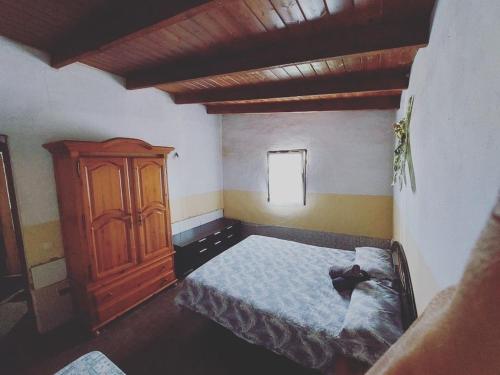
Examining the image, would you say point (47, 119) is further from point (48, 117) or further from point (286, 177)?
point (286, 177)

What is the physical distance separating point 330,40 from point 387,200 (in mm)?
2755

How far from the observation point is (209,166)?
4742mm

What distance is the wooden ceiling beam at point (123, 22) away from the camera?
1501mm

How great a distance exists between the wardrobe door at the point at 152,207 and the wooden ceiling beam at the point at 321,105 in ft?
5.61

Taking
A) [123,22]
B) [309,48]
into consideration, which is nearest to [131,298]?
[123,22]

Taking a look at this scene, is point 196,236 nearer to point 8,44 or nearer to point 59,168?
point 59,168

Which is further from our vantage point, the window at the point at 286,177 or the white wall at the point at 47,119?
the window at the point at 286,177

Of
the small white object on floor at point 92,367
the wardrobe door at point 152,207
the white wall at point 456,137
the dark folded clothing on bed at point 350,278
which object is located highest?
the white wall at point 456,137

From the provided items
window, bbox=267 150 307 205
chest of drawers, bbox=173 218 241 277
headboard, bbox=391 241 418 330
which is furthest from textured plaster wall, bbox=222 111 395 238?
headboard, bbox=391 241 418 330

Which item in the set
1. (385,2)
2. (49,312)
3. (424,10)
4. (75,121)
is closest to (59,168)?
(75,121)

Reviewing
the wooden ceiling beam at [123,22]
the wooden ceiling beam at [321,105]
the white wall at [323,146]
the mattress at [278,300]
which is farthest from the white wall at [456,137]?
the white wall at [323,146]

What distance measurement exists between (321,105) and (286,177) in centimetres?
139

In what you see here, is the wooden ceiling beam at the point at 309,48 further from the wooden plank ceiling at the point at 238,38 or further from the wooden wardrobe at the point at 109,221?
the wooden wardrobe at the point at 109,221

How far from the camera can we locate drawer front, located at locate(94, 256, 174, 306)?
2591 mm
